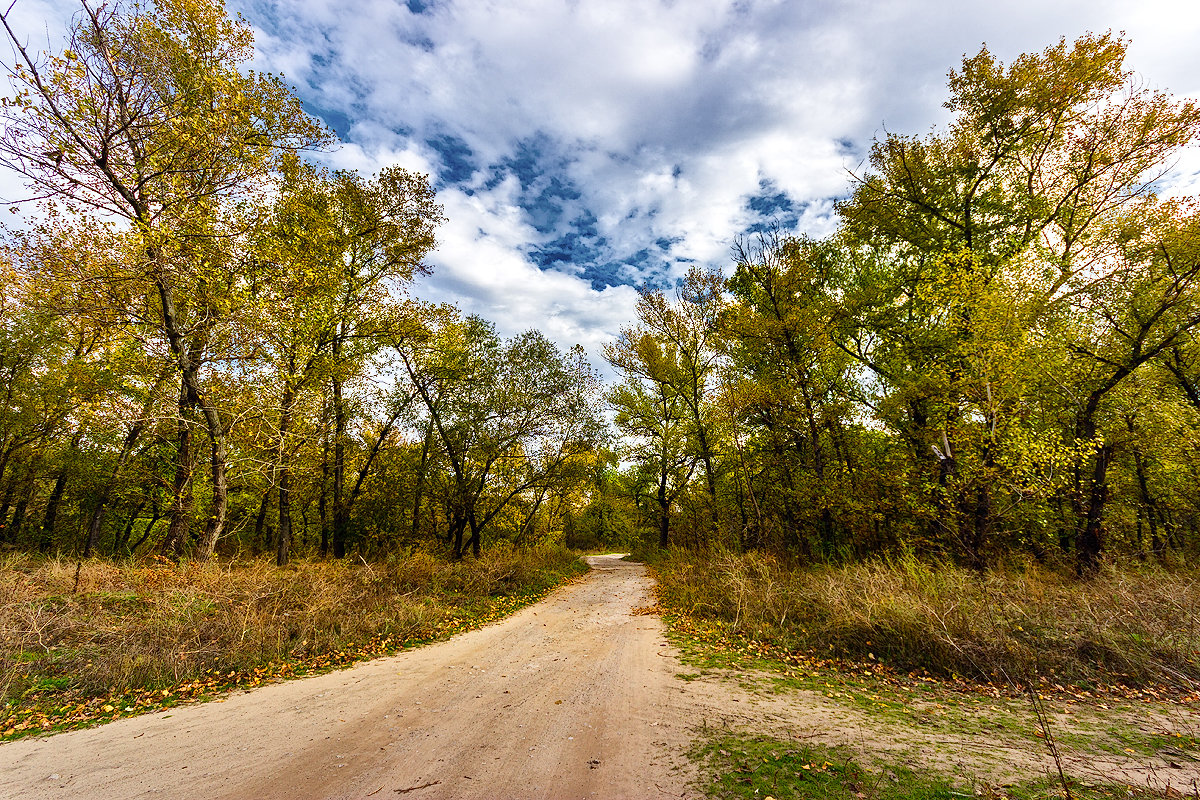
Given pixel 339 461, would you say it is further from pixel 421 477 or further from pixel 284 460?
pixel 421 477

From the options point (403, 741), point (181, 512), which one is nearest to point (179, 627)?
point (403, 741)

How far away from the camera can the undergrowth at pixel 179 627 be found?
553 cm

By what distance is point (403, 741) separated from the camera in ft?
14.4

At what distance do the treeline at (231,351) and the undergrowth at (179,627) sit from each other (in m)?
2.25

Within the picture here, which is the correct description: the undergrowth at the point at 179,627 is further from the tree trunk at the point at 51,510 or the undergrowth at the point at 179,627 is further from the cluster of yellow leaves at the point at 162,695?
the tree trunk at the point at 51,510

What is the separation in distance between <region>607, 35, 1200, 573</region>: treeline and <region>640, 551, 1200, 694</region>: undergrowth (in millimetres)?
2474

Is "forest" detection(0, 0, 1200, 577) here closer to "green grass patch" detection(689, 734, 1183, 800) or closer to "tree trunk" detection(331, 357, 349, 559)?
"tree trunk" detection(331, 357, 349, 559)

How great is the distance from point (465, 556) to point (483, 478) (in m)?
3.30

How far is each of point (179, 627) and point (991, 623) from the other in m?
12.4

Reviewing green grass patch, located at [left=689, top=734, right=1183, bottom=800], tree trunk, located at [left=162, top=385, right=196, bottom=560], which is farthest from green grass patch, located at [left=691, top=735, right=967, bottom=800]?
tree trunk, located at [left=162, top=385, right=196, bottom=560]

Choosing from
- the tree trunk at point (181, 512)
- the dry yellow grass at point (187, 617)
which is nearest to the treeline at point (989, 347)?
the dry yellow grass at point (187, 617)

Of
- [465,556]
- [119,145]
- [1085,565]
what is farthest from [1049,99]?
[465,556]

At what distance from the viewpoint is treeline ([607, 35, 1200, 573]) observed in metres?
10.6

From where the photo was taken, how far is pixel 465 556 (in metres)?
18.1
